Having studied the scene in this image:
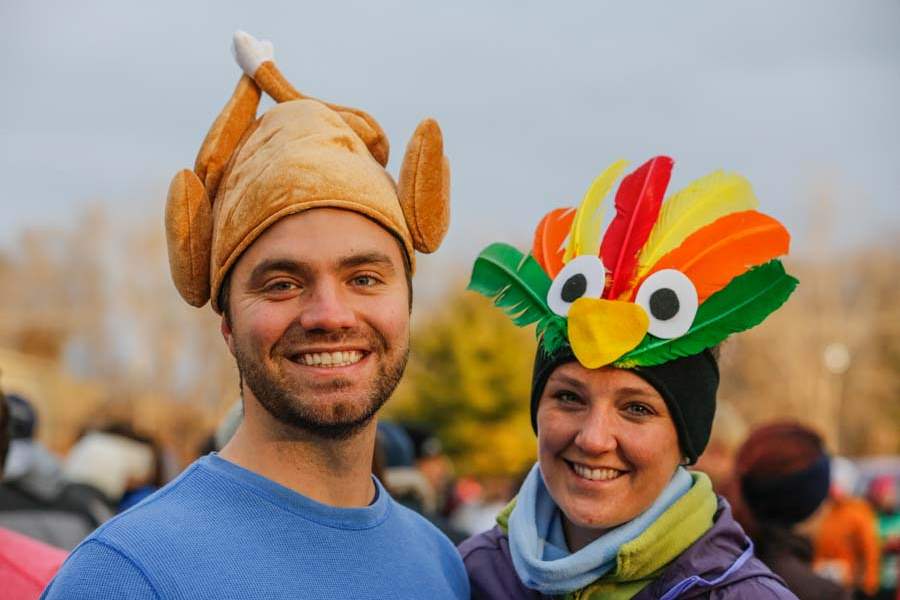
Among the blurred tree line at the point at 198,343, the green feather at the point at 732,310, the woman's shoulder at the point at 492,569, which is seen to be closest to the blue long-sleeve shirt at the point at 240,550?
the woman's shoulder at the point at 492,569

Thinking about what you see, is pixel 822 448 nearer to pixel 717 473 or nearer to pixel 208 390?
pixel 717 473

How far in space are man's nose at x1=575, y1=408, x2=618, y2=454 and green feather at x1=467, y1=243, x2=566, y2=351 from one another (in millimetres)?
251

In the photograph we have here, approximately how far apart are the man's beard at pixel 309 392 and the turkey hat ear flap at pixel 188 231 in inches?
11.0

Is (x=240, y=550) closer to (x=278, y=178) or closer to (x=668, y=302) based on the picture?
(x=278, y=178)

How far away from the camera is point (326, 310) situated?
253 centimetres

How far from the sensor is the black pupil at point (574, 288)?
3061mm

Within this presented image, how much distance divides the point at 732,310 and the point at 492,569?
1.03 metres

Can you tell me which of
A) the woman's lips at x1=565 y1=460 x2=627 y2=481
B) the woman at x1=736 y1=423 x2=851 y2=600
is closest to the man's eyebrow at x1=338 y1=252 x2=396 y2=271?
the woman's lips at x1=565 y1=460 x2=627 y2=481

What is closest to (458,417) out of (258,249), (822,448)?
(822,448)

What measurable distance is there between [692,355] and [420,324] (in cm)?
2801

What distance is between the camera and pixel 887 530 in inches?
382

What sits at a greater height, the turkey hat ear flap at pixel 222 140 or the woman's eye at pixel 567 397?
the turkey hat ear flap at pixel 222 140

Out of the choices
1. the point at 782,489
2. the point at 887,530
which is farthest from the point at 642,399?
the point at 887,530

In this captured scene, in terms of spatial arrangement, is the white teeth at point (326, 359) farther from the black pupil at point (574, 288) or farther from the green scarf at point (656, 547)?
the green scarf at point (656, 547)
